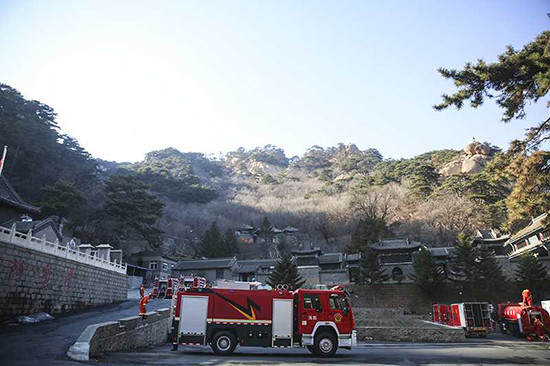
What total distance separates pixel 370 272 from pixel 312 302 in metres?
26.1

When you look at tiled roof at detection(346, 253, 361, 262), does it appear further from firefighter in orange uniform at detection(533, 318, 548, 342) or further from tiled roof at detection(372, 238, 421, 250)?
firefighter in orange uniform at detection(533, 318, 548, 342)

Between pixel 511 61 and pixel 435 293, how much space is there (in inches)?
1137

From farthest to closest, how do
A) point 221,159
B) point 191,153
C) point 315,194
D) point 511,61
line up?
point 221,159 < point 191,153 < point 315,194 < point 511,61

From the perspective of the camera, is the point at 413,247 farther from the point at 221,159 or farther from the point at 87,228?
the point at 221,159

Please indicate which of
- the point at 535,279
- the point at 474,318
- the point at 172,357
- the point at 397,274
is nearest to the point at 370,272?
the point at 397,274

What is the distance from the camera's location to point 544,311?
62.6 feet

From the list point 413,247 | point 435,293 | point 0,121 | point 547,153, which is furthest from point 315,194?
point 547,153

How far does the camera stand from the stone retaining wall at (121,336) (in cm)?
931

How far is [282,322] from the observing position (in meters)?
12.6

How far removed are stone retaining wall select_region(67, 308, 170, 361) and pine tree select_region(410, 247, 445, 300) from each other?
2717 cm

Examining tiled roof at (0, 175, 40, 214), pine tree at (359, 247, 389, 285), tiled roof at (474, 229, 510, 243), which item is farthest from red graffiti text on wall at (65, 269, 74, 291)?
tiled roof at (474, 229, 510, 243)

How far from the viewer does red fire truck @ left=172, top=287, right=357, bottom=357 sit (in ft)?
40.5

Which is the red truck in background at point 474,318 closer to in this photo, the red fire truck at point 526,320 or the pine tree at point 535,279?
the red fire truck at point 526,320

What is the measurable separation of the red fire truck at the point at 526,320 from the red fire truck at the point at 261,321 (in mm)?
13041
